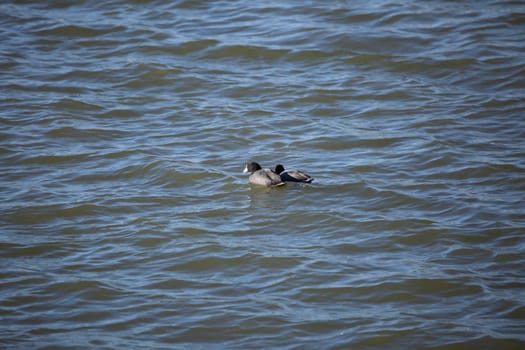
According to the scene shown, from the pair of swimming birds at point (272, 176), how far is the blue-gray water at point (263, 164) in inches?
6.8

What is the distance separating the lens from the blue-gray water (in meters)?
6.89

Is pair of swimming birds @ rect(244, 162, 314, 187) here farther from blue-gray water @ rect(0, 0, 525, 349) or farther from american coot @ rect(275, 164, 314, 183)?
→ blue-gray water @ rect(0, 0, 525, 349)

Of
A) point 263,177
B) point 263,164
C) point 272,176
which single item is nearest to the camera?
point 263,177

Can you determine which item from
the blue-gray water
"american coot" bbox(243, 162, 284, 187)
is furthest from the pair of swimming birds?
the blue-gray water

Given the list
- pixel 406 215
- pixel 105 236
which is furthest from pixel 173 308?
pixel 406 215

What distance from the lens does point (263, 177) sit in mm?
9281

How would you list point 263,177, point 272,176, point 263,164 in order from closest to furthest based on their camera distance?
point 263,177, point 272,176, point 263,164

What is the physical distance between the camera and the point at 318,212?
28.9 ft

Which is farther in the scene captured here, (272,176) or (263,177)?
(272,176)

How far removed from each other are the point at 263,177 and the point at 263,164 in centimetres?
102

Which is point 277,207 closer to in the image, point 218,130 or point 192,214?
point 192,214

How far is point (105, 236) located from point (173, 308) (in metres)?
1.80

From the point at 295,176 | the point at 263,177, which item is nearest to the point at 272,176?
the point at 263,177

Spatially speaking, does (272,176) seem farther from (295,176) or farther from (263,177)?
(295,176)
